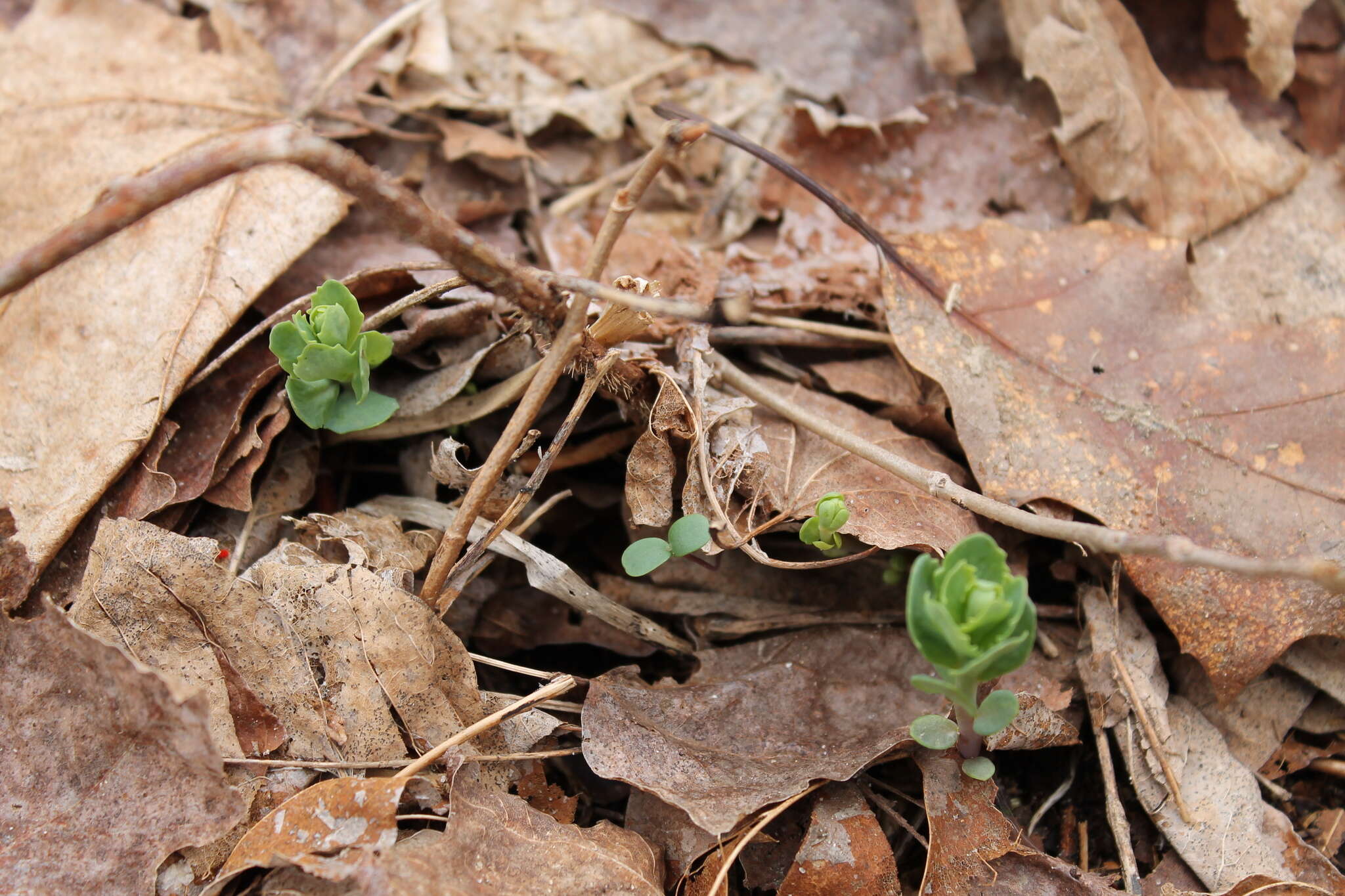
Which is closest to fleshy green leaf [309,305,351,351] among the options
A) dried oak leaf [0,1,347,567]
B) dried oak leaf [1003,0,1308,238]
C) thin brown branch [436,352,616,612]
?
dried oak leaf [0,1,347,567]

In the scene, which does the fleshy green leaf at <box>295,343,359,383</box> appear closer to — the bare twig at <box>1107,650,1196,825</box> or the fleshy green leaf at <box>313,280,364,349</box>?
the fleshy green leaf at <box>313,280,364,349</box>

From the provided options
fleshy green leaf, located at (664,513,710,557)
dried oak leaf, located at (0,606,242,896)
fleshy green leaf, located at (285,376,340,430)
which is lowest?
dried oak leaf, located at (0,606,242,896)

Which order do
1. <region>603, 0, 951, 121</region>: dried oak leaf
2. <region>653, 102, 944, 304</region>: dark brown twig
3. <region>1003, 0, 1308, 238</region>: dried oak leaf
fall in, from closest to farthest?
<region>653, 102, 944, 304</region>: dark brown twig
<region>1003, 0, 1308, 238</region>: dried oak leaf
<region>603, 0, 951, 121</region>: dried oak leaf

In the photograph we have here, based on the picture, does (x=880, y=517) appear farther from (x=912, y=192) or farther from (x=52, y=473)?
(x=52, y=473)

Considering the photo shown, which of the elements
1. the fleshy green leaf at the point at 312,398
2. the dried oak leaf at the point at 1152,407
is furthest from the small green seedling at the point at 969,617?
the fleshy green leaf at the point at 312,398

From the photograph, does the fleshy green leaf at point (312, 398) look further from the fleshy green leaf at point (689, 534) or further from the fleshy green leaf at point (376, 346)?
the fleshy green leaf at point (689, 534)

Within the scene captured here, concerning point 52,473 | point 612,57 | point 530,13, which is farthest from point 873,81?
point 52,473

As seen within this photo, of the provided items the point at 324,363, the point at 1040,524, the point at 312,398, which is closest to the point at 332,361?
the point at 324,363
